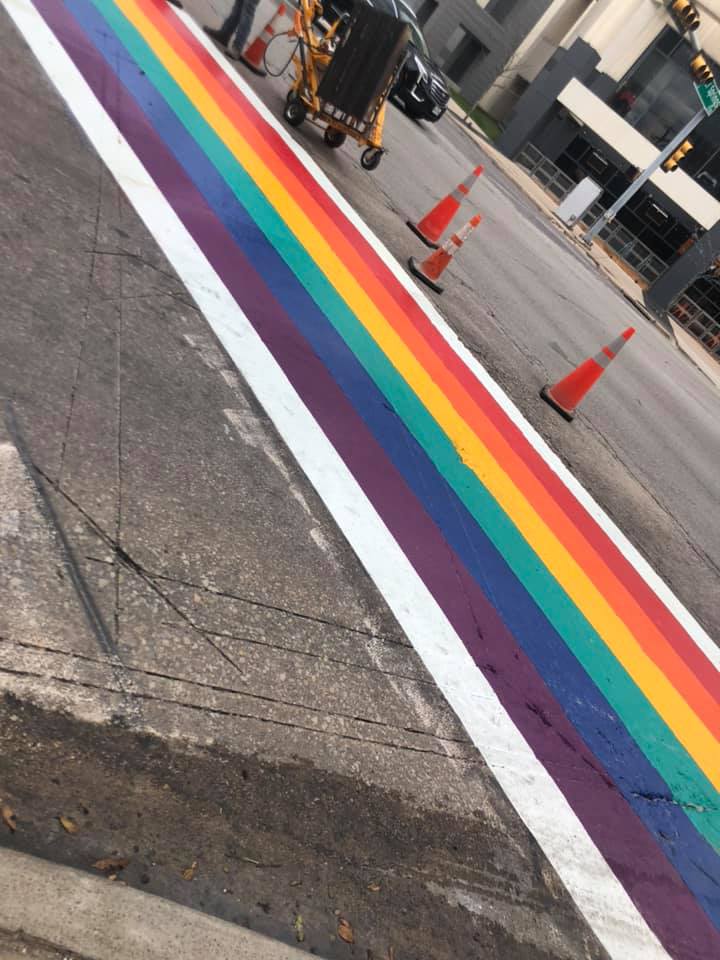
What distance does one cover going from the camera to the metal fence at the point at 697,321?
89.1 feet

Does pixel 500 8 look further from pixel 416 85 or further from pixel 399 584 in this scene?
pixel 399 584

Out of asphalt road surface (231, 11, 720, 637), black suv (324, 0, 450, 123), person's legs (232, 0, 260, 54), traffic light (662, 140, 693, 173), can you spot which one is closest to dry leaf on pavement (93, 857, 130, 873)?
asphalt road surface (231, 11, 720, 637)

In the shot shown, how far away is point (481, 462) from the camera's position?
5.70 m

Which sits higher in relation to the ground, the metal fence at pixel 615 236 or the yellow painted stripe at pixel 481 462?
the metal fence at pixel 615 236

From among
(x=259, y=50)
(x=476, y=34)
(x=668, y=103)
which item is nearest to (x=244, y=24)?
(x=259, y=50)

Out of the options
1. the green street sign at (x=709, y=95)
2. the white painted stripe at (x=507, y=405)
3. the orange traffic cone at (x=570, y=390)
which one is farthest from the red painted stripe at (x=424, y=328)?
the green street sign at (x=709, y=95)

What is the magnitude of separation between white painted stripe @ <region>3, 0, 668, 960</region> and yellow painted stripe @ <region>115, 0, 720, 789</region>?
57.3 inches

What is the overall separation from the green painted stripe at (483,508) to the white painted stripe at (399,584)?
1021 mm

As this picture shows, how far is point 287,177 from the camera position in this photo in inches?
309

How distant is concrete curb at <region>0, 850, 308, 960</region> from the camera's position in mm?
1978

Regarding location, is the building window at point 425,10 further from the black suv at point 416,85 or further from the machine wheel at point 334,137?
the machine wheel at point 334,137

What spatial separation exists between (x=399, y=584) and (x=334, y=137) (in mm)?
7583

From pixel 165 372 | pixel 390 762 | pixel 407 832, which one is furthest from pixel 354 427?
pixel 407 832

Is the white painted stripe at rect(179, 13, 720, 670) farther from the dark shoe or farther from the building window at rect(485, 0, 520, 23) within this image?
the building window at rect(485, 0, 520, 23)
